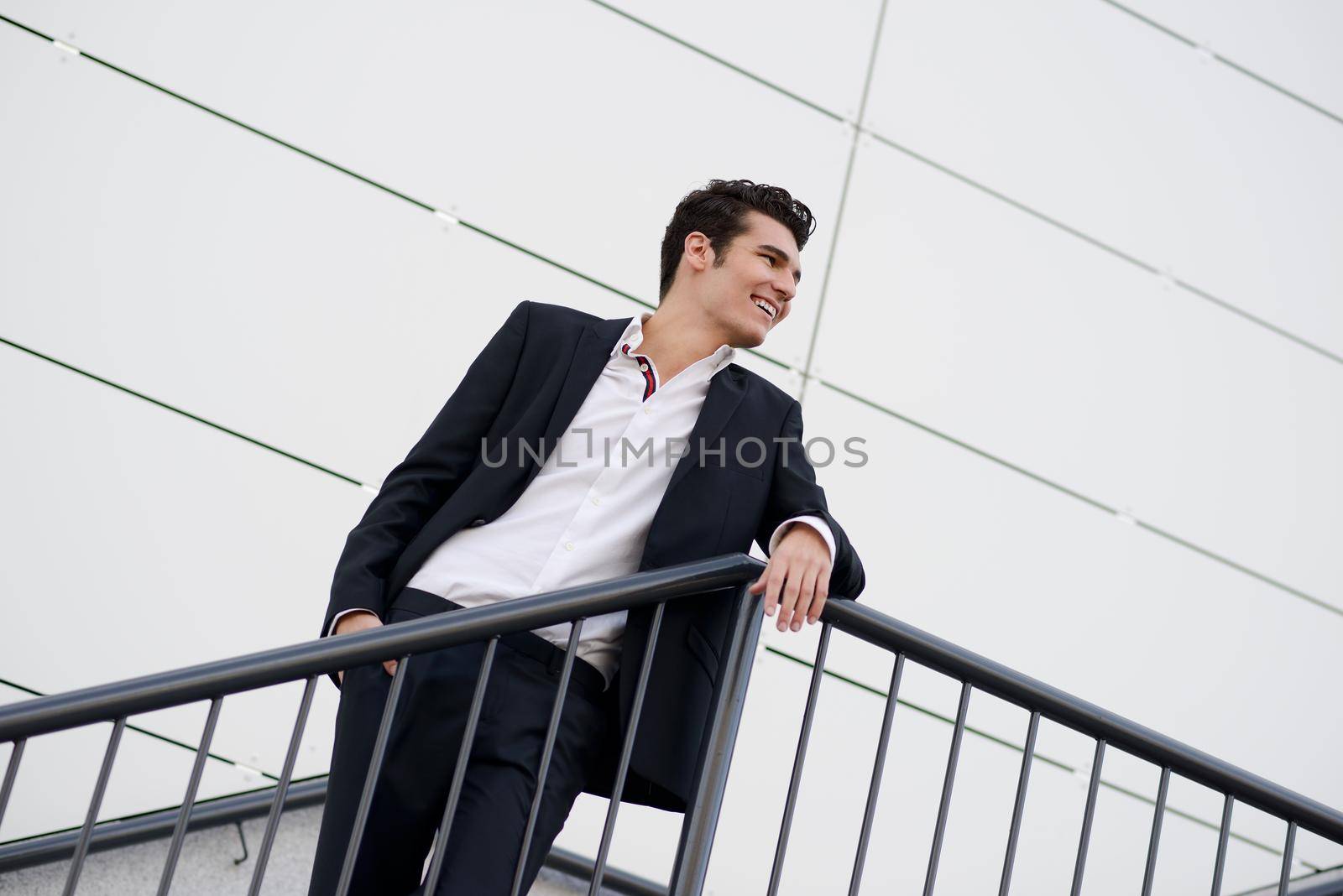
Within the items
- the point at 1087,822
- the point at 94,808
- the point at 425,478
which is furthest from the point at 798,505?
the point at 94,808

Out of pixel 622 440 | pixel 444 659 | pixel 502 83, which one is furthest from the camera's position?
pixel 502 83

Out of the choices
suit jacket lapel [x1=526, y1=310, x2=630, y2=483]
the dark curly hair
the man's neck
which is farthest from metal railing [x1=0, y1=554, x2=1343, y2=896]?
the dark curly hair

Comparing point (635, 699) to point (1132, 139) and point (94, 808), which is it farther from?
point (1132, 139)

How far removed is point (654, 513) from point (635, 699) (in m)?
0.34

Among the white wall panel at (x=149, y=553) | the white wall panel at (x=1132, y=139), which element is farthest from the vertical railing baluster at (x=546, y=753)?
the white wall panel at (x=1132, y=139)

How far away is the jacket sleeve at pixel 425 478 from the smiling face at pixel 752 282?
1.21ft

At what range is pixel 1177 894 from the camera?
4.14m

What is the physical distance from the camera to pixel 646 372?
2273 millimetres

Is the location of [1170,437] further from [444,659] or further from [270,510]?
[444,659]

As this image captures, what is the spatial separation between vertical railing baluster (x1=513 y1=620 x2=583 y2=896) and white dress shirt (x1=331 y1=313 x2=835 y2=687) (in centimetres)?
10

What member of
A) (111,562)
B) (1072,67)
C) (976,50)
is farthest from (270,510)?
(1072,67)

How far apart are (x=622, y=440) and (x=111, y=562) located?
6.20 feet

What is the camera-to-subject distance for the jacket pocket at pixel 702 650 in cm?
204

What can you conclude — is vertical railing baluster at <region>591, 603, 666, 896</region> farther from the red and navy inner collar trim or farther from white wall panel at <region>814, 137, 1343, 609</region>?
white wall panel at <region>814, 137, 1343, 609</region>
